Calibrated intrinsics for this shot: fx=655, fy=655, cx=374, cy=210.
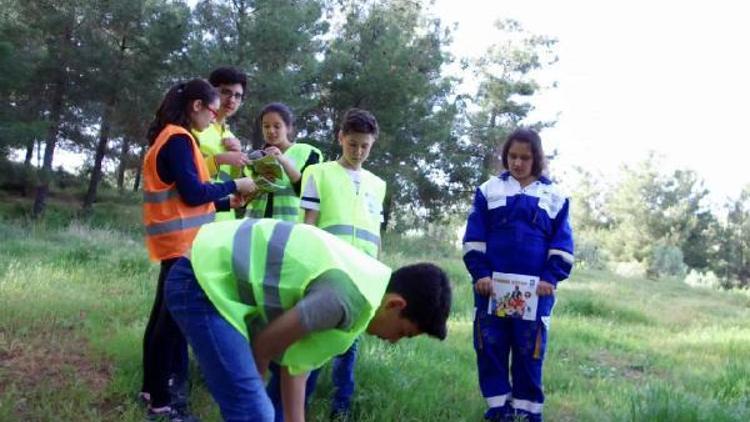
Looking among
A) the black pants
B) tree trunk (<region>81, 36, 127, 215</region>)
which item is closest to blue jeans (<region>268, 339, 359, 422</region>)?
the black pants

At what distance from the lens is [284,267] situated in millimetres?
2111

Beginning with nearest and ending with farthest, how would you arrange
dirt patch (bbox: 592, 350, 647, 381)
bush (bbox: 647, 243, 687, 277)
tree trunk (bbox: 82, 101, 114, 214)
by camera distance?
1. dirt patch (bbox: 592, 350, 647, 381)
2. tree trunk (bbox: 82, 101, 114, 214)
3. bush (bbox: 647, 243, 687, 277)

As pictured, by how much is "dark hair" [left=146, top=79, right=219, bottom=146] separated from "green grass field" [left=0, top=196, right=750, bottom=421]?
1.42 metres

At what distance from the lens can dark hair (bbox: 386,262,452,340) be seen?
2.17 metres

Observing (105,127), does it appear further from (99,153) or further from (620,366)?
(620,366)

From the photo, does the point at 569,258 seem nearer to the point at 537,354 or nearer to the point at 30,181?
the point at 537,354

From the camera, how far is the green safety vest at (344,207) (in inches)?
143

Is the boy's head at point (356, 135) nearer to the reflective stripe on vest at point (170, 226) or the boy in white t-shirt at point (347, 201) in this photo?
the boy in white t-shirt at point (347, 201)

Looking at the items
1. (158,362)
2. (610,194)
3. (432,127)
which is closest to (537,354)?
(158,362)

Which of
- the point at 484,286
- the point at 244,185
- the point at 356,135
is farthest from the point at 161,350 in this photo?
the point at 484,286

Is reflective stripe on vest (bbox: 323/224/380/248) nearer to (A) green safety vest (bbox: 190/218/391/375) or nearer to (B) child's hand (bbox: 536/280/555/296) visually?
(B) child's hand (bbox: 536/280/555/296)

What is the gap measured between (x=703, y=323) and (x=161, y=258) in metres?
8.96

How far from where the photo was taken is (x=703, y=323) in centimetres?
977

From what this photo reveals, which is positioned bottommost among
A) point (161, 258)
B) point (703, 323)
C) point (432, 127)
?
point (703, 323)
